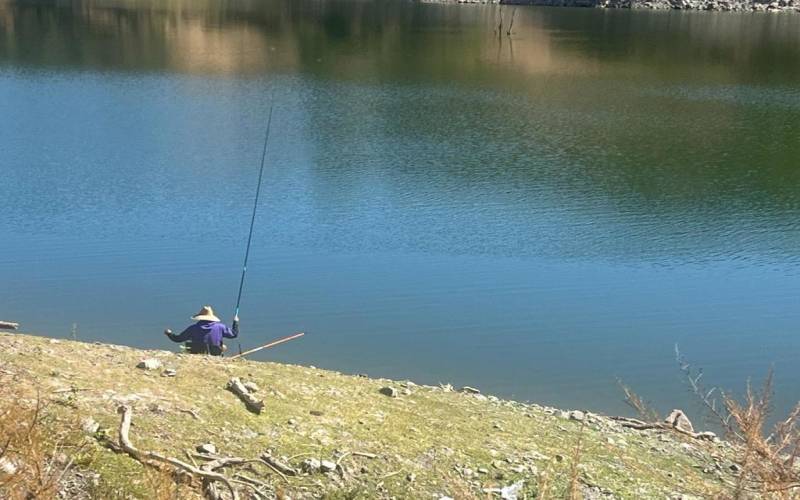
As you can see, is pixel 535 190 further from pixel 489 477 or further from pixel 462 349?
pixel 489 477

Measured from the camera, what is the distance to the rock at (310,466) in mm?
5879

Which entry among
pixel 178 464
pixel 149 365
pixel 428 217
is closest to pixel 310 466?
pixel 178 464

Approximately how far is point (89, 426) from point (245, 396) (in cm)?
141

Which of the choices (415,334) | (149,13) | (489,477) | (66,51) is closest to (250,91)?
(66,51)

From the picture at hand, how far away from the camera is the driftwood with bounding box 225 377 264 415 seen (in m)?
6.60

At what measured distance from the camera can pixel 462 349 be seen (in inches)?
480

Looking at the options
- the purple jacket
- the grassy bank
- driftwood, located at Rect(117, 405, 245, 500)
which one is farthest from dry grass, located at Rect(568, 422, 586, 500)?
the purple jacket

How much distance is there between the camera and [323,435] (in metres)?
6.43

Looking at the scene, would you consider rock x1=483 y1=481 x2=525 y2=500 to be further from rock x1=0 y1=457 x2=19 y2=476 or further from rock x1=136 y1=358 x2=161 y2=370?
rock x1=0 y1=457 x2=19 y2=476

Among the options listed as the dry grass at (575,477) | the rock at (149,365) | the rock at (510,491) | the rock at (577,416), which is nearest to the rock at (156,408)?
the rock at (149,365)

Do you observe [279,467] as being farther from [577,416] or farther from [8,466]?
[577,416]

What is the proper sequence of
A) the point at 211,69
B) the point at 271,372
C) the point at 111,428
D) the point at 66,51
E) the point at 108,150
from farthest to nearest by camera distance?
the point at 66,51
the point at 211,69
the point at 108,150
the point at 271,372
the point at 111,428

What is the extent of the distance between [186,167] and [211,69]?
20791 millimetres

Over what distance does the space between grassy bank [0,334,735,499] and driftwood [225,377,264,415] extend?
0.17 feet
